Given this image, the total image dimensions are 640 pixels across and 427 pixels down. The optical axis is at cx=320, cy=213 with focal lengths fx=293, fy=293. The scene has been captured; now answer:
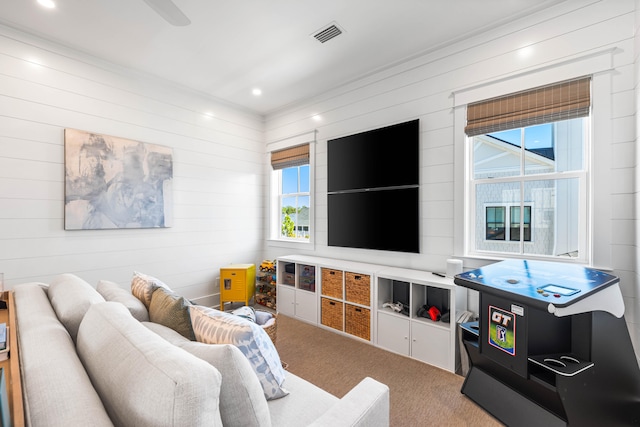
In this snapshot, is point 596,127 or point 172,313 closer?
point 172,313

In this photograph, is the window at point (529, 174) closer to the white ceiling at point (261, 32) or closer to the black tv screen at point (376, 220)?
the black tv screen at point (376, 220)

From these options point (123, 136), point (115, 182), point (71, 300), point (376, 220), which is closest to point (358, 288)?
point (376, 220)

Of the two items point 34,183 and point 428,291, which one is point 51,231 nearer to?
point 34,183

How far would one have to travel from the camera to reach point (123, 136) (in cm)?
327

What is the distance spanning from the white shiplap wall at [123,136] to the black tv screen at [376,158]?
1.54 meters

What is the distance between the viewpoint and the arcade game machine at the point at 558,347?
1.51m

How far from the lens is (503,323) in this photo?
5.61 feet

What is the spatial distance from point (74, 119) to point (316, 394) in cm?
342

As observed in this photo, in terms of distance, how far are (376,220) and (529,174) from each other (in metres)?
1.46

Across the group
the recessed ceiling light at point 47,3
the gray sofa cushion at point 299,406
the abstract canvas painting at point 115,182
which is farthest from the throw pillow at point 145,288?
the recessed ceiling light at point 47,3

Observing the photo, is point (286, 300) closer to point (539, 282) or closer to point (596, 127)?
point (539, 282)

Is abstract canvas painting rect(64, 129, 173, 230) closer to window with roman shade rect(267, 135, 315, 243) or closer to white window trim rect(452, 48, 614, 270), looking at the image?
window with roman shade rect(267, 135, 315, 243)

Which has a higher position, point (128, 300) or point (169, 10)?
point (169, 10)

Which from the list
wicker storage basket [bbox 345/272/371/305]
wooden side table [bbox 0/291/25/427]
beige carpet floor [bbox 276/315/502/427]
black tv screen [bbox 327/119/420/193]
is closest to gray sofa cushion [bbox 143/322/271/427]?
wooden side table [bbox 0/291/25/427]
